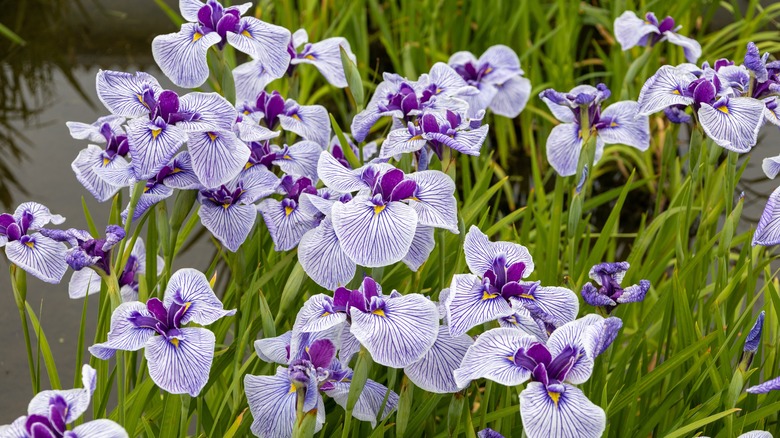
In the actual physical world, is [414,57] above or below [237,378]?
below

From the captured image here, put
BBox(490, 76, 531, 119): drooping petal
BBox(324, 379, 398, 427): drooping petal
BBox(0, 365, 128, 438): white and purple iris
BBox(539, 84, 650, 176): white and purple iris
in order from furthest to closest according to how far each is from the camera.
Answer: BBox(490, 76, 531, 119): drooping petal → BBox(539, 84, 650, 176): white and purple iris → BBox(324, 379, 398, 427): drooping petal → BBox(0, 365, 128, 438): white and purple iris

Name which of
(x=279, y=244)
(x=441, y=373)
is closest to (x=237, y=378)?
(x=279, y=244)

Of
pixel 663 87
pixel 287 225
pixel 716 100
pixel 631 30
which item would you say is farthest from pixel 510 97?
pixel 287 225

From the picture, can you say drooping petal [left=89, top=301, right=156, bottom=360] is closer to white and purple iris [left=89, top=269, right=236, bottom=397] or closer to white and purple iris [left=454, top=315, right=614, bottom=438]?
white and purple iris [left=89, top=269, right=236, bottom=397]

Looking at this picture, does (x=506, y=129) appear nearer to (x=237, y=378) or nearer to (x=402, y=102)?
(x=402, y=102)

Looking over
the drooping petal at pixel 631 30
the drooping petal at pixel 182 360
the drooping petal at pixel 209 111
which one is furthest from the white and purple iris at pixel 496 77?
the drooping petal at pixel 182 360

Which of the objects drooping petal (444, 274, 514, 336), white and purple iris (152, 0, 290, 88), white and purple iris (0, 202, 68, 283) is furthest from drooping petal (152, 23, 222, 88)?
drooping petal (444, 274, 514, 336)
